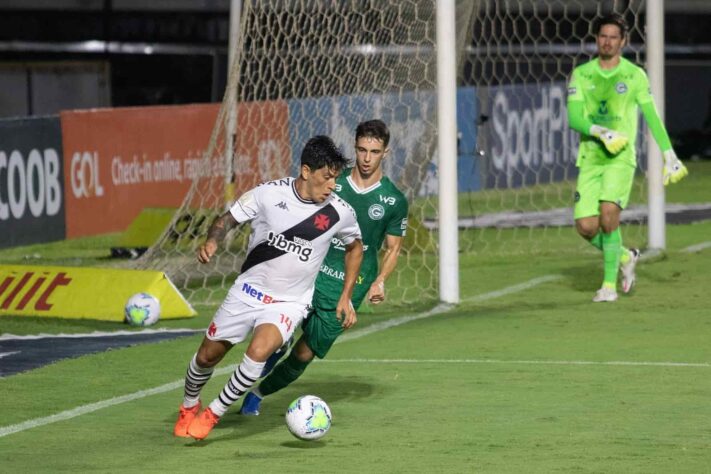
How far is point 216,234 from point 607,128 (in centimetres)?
537

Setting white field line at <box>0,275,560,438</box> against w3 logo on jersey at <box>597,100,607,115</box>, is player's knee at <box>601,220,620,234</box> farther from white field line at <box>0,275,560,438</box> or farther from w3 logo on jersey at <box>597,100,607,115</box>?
white field line at <box>0,275,560,438</box>

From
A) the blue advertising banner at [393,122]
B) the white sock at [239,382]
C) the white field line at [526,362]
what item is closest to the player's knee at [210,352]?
the white sock at [239,382]

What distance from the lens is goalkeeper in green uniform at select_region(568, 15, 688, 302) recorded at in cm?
1184

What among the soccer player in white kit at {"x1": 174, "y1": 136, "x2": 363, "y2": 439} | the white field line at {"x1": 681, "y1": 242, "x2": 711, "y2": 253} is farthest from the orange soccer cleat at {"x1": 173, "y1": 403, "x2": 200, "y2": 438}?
the white field line at {"x1": 681, "y1": 242, "x2": 711, "y2": 253}

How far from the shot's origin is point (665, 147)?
38.6 ft

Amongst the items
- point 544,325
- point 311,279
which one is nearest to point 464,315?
point 544,325

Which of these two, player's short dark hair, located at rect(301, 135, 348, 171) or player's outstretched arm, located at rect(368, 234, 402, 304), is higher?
player's short dark hair, located at rect(301, 135, 348, 171)

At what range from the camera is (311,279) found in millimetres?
7531

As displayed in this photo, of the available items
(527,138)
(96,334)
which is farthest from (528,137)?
(96,334)

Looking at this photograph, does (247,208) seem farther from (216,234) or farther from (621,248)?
(621,248)

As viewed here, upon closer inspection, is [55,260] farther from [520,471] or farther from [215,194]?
[520,471]

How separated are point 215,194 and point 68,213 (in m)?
3.51

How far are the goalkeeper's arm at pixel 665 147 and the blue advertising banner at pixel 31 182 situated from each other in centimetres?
779

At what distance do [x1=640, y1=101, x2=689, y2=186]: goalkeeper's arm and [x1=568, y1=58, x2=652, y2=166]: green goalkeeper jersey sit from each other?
87 mm
